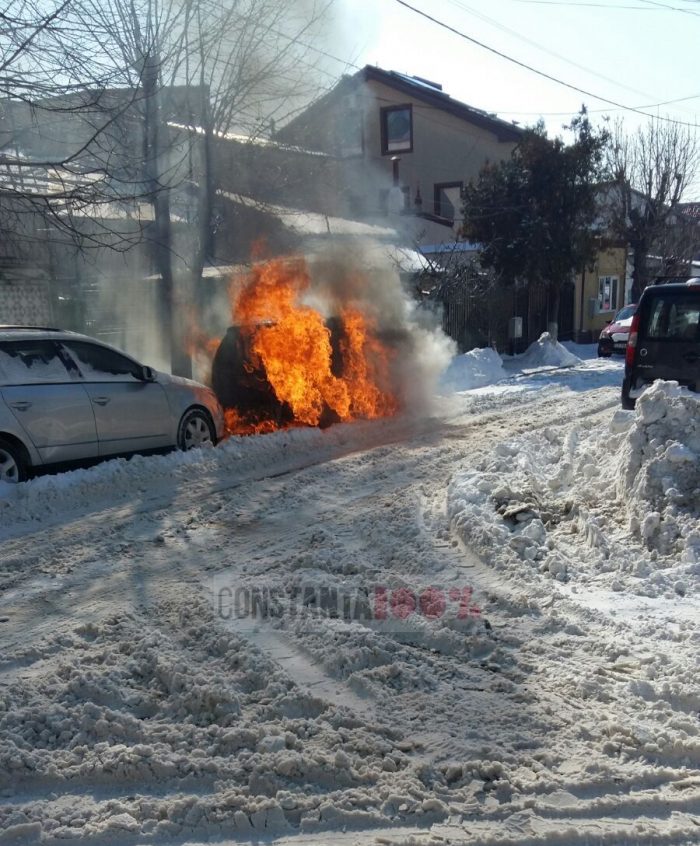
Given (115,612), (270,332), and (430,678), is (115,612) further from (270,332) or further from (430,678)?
(270,332)

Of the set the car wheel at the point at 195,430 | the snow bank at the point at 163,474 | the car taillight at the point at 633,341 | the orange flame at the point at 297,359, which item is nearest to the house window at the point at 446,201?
the orange flame at the point at 297,359

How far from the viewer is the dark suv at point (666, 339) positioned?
35.3 ft

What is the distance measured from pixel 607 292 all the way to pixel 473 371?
17477 millimetres

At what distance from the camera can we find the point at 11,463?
7.89m

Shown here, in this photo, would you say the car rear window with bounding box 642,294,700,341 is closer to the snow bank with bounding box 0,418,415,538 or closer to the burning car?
the snow bank with bounding box 0,418,415,538

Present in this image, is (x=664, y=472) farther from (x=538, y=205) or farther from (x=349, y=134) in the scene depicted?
(x=538, y=205)

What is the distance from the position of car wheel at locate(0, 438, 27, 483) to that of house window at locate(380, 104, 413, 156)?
24.1 meters

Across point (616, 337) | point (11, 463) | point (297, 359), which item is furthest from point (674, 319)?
point (616, 337)

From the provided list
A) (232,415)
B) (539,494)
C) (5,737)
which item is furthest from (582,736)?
(232,415)

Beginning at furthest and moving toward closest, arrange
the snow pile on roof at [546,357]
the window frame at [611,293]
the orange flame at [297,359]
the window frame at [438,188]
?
the window frame at [611,293]
the window frame at [438,188]
the snow pile on roof at [546,357]
the orange flame at [297,359]

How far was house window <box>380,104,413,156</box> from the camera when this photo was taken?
3000 centimetres

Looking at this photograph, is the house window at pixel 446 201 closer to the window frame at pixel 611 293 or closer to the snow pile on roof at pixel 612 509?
the window frame at pixel 611 293

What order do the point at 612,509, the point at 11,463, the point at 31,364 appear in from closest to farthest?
1. the point at 612,509
2. the point at 11,463
3. the point at 31,364

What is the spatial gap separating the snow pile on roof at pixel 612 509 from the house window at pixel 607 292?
26.7m
